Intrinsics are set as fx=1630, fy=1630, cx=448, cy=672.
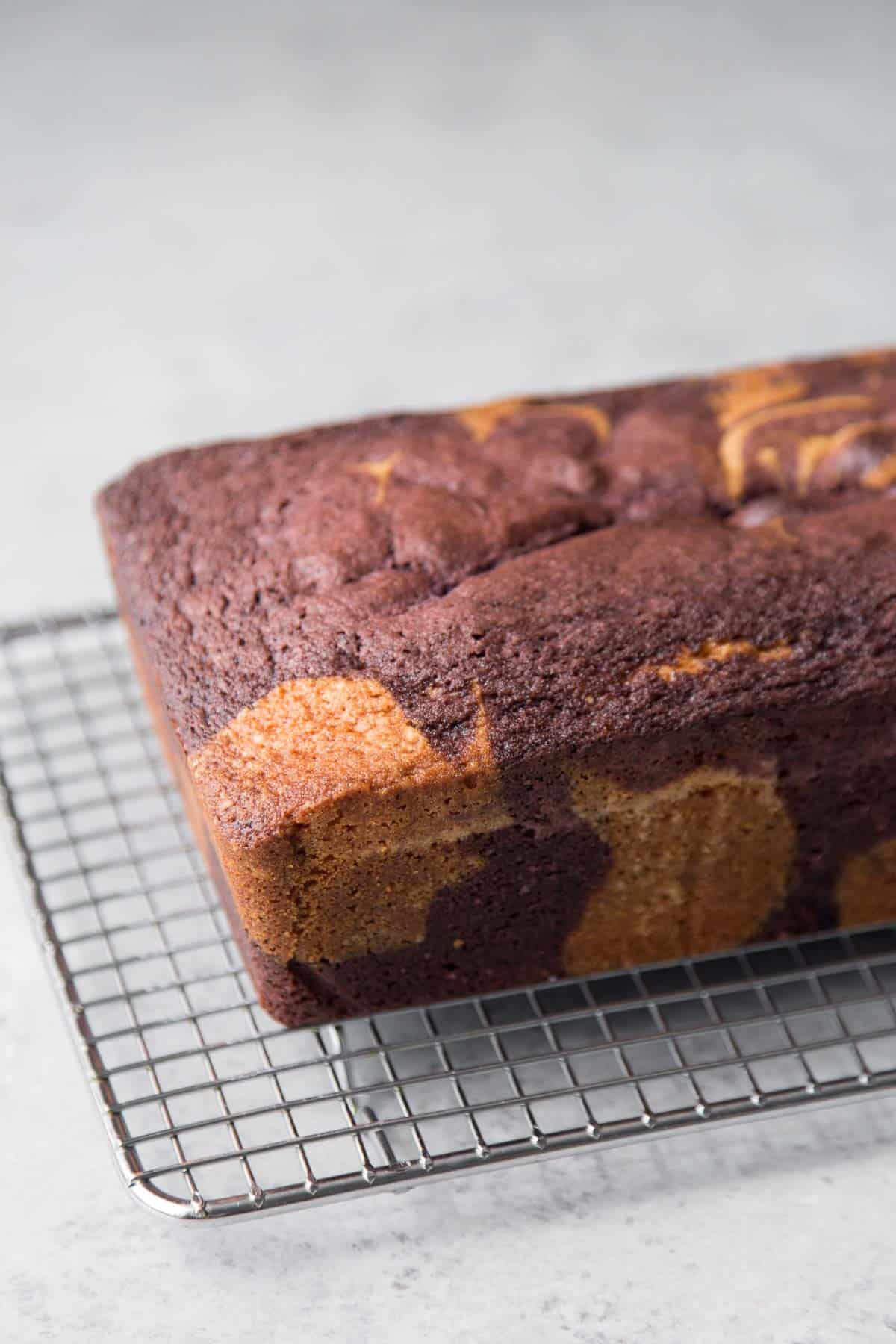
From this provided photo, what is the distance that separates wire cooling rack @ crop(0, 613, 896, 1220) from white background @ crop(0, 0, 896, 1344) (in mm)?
74

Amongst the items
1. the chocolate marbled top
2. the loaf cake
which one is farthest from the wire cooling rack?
the chocolate marbled top

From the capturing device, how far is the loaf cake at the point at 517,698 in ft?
6.30

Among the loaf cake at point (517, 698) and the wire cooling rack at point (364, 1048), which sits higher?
the loaf cake at point (517, 698)

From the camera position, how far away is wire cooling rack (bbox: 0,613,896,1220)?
1858 mm

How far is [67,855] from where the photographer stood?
7.96 ft

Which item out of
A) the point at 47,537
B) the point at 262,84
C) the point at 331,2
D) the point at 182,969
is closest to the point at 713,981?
the point at 182,969

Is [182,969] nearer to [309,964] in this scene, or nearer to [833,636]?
[309,964]

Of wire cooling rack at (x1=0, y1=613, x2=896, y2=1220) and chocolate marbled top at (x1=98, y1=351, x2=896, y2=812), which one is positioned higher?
chocolate marbled top at (x1=98, y1=351, x2=896, y2=812)

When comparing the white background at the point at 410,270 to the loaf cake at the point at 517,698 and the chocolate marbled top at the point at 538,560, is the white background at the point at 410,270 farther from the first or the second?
the chocolate marbled top at the point at 538,560

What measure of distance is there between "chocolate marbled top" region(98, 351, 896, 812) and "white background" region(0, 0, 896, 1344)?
1.80 feet

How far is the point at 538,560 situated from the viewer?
82.7 inches

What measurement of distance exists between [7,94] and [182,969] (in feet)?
9.17

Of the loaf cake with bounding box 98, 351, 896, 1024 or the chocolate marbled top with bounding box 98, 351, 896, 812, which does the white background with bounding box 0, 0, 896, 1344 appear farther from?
the chocolate marbled top with bounding box 98, 351, 896, 812

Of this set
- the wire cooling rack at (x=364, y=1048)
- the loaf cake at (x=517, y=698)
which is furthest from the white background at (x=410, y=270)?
the loaf cake at (x=517, y=698)
